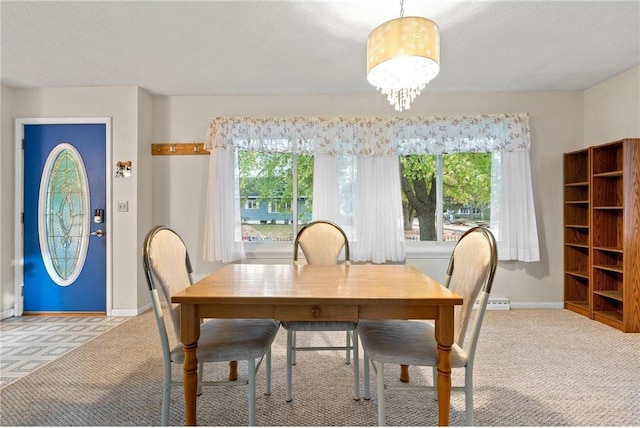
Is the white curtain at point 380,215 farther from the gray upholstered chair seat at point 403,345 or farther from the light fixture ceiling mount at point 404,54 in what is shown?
the gray upholstered chair seat at point 403,345

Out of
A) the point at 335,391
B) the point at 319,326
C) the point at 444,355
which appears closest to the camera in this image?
the point at 444,355

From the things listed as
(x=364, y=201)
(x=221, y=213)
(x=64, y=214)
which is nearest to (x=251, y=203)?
(x=221, y=213)

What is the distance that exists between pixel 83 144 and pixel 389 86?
3.35 m

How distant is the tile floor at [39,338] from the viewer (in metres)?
2.49

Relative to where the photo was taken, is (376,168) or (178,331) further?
(376,168)

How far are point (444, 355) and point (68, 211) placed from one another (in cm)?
394

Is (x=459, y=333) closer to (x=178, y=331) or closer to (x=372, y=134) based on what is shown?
(x=178, y=331)

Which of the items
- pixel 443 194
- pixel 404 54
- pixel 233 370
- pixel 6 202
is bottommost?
pixel 233 370

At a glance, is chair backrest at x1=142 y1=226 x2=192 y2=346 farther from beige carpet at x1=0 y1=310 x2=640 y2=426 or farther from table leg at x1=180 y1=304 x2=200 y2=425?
beige carpet at x1=0 y1=310 x2=640 y2=426

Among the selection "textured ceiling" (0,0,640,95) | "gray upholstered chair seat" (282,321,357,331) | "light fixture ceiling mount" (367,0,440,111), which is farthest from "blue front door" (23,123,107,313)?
"light fixture ceiling mount" (367,0,440,111)

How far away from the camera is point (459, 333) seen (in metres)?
1.68

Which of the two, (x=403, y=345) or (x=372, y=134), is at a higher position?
(x=372, y=134)

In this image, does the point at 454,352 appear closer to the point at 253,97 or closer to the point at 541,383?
the point at 541,383

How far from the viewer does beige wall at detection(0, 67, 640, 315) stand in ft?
12.1
